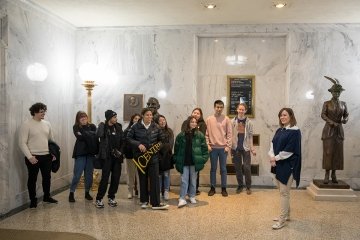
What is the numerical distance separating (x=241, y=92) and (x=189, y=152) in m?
2.39

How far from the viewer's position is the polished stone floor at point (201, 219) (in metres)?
4.80

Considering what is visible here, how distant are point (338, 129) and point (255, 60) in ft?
7.10

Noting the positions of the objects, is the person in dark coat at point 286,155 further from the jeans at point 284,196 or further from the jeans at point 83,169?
the jeans at point 83,169

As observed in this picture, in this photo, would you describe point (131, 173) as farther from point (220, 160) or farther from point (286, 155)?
point (286, 155)

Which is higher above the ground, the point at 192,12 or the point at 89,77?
the point at 192,12

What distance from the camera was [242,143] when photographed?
702 cm

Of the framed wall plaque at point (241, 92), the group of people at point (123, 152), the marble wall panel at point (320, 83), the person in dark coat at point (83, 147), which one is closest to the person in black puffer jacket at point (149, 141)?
the group of people at point (123, 152)

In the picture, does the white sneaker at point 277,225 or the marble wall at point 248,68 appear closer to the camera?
the white sneaker at point 277,225

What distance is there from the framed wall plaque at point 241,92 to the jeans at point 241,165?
3.56ft

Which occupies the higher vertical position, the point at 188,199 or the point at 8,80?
the point at 8,80

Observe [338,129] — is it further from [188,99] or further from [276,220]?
[188,99]

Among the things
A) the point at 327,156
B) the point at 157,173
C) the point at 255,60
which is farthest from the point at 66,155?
the point at 327,156

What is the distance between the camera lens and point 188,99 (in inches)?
309

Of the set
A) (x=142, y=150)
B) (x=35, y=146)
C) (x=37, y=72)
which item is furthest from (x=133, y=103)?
(x=35, y=146)
